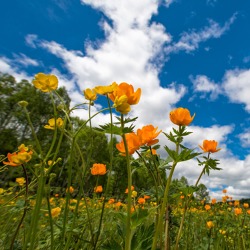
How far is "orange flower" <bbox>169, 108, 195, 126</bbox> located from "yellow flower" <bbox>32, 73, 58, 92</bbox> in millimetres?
643

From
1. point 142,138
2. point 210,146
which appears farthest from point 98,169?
point 210,146

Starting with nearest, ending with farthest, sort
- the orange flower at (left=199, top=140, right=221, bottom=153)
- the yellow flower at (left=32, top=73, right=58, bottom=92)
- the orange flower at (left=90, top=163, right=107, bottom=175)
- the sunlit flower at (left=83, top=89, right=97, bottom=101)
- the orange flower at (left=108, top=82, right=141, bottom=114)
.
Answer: the orange flower at (left=108, top=82, right=141, bottom=114) → the yellow flower at (left=32, top=73, right=58, bottom=92) → the sunlit flower at (left=83, top=89, right=97, bottom=101) → the orange flower at (left=199, top=140, right=221, bottom=153) → the orange flower at (left=90, top=163, right=107, bottom=175)

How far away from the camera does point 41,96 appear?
30.7 m

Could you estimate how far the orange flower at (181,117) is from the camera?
51.8 inches

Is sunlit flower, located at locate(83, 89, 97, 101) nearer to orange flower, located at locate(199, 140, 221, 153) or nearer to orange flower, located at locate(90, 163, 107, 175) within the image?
orange flower, located at locate(90, 163, 107, 175)

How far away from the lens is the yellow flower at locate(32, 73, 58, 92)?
111 cm

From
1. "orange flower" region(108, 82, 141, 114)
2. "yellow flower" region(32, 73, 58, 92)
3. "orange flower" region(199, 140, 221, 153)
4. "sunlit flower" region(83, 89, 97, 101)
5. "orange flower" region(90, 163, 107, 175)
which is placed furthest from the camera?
"orange flower" region(90, 163, 107, 175)

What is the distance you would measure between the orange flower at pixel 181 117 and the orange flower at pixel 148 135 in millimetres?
117

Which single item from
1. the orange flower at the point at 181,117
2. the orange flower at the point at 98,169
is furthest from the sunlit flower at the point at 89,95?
the orange flower at the point at 98,169

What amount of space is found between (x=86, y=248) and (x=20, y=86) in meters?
31.8

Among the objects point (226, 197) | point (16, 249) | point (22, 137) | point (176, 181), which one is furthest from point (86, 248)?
point (22, 137)

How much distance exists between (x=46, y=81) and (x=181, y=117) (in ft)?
2.38

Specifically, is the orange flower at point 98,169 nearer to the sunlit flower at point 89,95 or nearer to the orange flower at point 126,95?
the sunlit flower at point 89,95

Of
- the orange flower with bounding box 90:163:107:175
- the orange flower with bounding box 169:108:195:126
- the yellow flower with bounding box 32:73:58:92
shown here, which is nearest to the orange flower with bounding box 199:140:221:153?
the orange flower with bounding box 169:108:195:126
